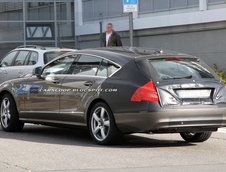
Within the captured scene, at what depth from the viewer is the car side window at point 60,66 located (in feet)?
Answer: 35.3

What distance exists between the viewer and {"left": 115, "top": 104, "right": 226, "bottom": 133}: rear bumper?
902cm

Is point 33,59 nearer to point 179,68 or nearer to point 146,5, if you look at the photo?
point 179,68

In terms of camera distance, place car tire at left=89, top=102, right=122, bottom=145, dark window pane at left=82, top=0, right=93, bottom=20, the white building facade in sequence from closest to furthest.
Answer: car tire at left=89, top=102, right=122, bottom=145 → the white building facade → dark window pane at left=82, top=0, right=93, bottom=20

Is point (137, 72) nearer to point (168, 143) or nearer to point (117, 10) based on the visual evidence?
point (168, 143)

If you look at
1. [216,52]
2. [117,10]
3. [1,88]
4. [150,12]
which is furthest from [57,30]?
[1,88]

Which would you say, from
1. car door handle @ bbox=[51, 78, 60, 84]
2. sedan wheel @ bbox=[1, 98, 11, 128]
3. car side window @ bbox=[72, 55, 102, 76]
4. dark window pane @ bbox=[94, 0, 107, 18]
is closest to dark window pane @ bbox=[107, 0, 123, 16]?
dark window pane @ bbox=[94, 0, 107, 18]

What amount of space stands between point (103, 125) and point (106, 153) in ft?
2.89

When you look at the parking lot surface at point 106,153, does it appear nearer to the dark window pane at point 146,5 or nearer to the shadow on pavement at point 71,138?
the shadow on pavement at point 71,138

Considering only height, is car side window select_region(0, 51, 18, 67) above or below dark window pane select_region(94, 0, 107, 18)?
below

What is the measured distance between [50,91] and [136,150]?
228cm

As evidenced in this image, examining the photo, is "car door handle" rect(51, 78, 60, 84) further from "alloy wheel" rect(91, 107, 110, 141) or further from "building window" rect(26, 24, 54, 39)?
"building window" rect(26, 24, 54, 39)

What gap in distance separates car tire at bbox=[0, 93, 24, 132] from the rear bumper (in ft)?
9.54

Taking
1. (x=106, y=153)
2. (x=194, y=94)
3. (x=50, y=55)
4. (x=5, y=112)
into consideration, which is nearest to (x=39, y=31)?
(x=50, y=55)

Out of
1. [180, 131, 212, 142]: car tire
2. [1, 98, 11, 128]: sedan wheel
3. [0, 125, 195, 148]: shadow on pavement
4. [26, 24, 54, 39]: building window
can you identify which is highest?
[26, 24, 54, 39]: building window
